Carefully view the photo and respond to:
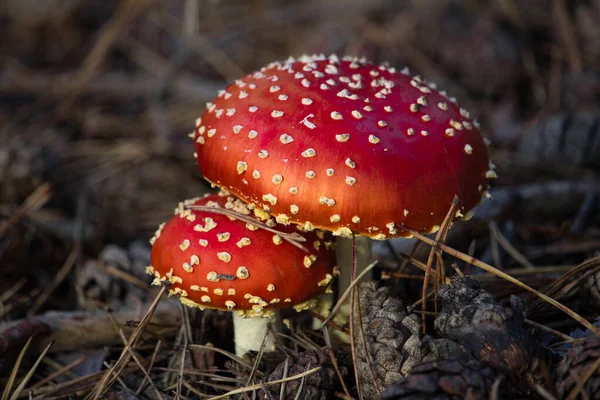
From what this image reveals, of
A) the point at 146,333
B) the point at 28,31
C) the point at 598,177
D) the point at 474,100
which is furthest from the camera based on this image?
the point at 28,31

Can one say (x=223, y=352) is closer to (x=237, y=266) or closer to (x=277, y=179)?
(x=237, y=266)

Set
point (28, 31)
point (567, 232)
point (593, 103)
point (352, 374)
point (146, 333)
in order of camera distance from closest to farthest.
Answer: point (352, 374) → point (146, 333) → point (567, 232) → point (593, 103) → point (28, 31)

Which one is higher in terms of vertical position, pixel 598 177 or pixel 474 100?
pixel 474 100

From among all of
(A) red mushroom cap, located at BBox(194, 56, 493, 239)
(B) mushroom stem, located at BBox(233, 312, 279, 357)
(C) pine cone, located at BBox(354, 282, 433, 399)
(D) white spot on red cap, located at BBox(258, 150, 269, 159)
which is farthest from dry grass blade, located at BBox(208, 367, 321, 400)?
(D) white spot on red cap, located at BBox(258, 150, 269, 159)

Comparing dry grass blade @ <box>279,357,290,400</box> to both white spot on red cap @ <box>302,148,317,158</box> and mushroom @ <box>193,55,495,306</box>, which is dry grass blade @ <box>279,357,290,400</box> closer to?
mushroom @ <box>193,55,495,306</box>

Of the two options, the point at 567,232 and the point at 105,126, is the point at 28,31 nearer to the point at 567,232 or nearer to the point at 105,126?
the point at 105,126

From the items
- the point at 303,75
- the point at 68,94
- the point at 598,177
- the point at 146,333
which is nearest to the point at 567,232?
the point at 598,177

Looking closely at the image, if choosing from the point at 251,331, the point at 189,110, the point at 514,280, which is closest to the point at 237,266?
the point at 251,331

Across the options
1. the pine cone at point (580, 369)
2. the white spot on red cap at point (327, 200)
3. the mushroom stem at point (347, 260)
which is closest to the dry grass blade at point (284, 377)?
the mushroom stem at point (347, 260)
